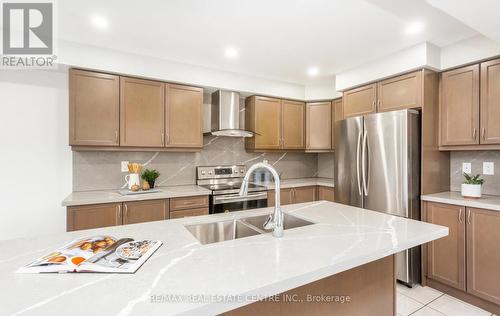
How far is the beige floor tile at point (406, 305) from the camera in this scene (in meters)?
2.12

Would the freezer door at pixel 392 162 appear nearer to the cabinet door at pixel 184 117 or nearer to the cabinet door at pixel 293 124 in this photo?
the cabinet door at pixel 293 124

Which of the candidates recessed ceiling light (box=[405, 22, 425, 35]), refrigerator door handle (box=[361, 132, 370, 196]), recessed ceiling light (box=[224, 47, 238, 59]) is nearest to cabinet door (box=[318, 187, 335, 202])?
refrigerator door handle (box=[361, 132, 370, 196])

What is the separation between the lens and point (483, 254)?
2.17 meters

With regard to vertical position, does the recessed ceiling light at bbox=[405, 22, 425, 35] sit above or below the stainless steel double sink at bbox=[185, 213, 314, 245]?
above

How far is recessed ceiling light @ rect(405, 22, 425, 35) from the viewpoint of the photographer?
2.18m

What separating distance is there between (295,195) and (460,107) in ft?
7.00

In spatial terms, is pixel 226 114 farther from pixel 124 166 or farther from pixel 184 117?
pixel 124 166

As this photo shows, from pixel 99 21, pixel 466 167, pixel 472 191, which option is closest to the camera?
pixel 99 21

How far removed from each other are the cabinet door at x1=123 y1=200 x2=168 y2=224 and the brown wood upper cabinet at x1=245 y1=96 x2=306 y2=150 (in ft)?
5.19

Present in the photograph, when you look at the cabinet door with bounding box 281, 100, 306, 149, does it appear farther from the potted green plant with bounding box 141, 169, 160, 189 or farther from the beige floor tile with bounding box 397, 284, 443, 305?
the beige floor tile with bounding box 397, 284, 443, 305

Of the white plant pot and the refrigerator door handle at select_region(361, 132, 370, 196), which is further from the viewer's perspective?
the refrigerator door handle at select_region(361, 132, 370, 196)

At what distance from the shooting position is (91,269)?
0.89m

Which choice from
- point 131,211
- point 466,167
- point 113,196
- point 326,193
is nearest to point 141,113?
point 113,196

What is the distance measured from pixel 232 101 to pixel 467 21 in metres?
2.45
